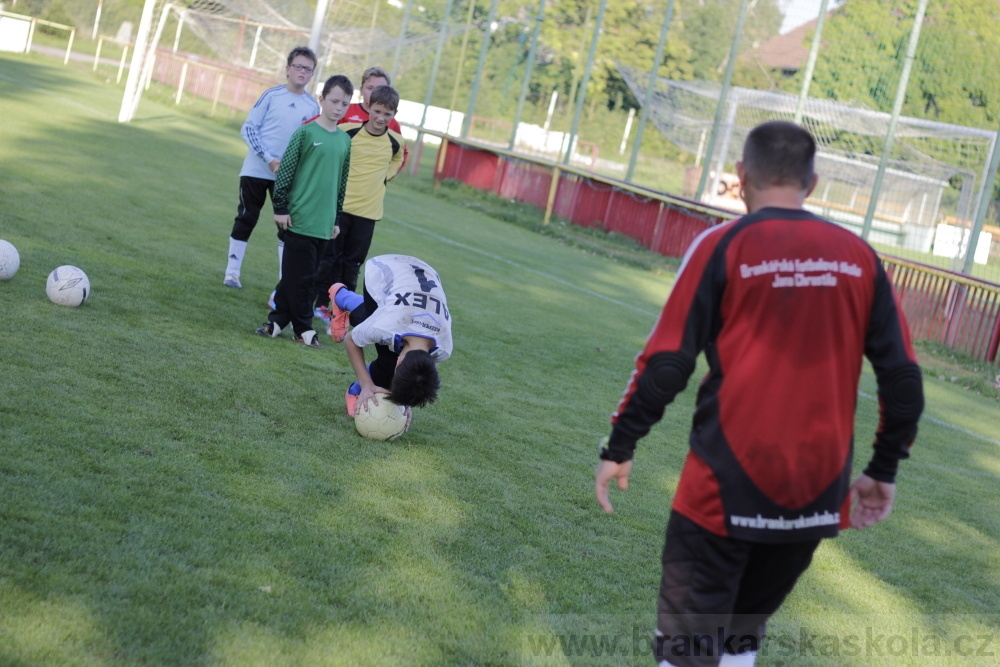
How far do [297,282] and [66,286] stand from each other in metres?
1.57

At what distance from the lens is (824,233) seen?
2.68 m

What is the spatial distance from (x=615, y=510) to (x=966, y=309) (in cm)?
1106

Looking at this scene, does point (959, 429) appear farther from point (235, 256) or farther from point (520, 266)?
point (235, 256)

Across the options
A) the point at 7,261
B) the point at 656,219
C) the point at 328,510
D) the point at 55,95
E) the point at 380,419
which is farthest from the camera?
the point at 55,95

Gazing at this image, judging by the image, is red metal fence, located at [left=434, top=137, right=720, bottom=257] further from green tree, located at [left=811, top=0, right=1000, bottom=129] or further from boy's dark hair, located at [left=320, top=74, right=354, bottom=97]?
boy's dark hair, located at [left=320, top=74, right=354, bottom=97]

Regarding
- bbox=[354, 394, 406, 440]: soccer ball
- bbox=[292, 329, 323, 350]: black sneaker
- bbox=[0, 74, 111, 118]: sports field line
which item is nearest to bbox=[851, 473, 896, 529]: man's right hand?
bbox=[354, 394, 406, 440]: soccer ball

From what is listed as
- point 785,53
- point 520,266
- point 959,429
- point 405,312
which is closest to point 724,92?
point 520,266

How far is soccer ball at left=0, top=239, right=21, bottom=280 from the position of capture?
23.0ft

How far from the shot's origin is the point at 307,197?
24.0 ft

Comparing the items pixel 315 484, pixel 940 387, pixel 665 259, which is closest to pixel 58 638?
pixel 315 484

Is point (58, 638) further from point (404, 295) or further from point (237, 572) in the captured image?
point (404, 295)

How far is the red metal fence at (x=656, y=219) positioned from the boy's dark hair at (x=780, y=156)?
1294cm

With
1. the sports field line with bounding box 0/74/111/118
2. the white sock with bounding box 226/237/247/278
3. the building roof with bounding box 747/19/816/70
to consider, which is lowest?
the white sock with bounding box 226/237/247/278

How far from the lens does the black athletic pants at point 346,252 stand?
27.3ft
